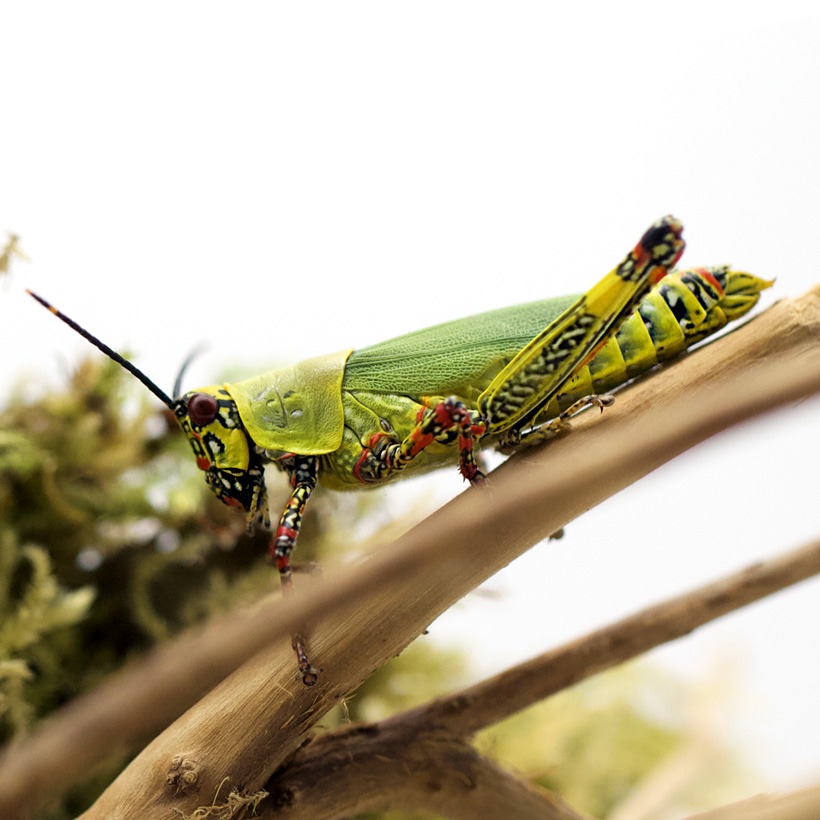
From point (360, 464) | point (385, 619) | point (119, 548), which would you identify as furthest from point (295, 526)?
point (119, 548)

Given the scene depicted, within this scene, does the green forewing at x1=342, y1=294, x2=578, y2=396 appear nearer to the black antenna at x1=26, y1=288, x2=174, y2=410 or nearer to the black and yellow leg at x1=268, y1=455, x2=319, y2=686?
the black and yellow leg at x1=268, y1=455, x2=319, y2=686

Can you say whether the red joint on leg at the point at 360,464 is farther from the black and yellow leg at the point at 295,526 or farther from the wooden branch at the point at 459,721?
the wooden branch at the point at 459,721

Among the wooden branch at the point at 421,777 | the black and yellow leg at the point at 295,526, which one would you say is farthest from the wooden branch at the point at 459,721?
the black and yellow leg at the point at 295,526

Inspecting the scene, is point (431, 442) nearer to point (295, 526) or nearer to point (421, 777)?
point (295, 526)

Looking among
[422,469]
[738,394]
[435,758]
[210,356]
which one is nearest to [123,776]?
[435,758]

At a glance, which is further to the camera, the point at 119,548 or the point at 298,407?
the point at 119,548

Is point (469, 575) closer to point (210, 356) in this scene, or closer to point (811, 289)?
point (811, 289)

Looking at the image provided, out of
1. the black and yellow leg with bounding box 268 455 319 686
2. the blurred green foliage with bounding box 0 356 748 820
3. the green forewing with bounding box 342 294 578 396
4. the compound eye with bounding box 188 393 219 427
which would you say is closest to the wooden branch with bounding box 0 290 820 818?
the black and yellow leg with bounding box 268 455 319 686
